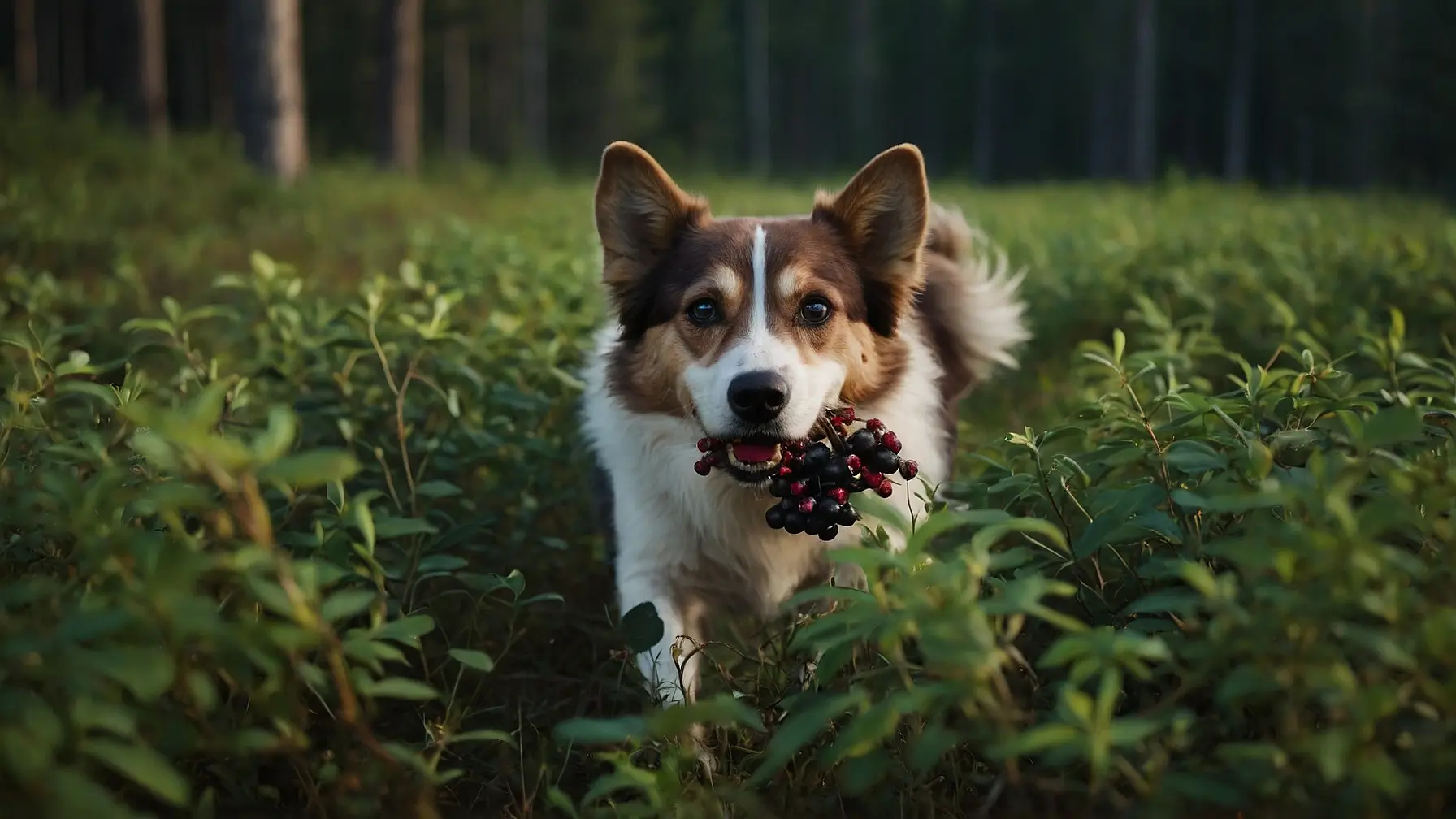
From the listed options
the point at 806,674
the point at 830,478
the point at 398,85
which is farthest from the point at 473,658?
the point at 398,85

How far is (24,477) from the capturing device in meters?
2.40

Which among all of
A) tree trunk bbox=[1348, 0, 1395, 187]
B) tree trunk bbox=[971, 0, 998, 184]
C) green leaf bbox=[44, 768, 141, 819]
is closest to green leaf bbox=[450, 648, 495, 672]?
green leaf bbox=[44, 768, 141, 819]

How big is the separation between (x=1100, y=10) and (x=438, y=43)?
22.3 meters

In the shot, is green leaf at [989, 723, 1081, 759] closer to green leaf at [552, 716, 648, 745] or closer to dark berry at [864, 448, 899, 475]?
green leaf at [552, 716, 648, 745]

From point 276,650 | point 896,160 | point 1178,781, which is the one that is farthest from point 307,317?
point 1178,781

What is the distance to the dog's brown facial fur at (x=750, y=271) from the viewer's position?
129 inches

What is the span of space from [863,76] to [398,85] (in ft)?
97.9

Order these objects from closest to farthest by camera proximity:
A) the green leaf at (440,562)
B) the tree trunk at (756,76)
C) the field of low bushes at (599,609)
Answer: the field of low bushes at (599,609) → the green leaf at (440,562) → the tree trunk at (756,76)

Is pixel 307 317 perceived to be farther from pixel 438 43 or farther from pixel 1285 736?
pixel 438 43

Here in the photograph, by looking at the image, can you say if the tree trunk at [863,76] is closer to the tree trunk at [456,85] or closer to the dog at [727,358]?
the tree trunk at [456,85]

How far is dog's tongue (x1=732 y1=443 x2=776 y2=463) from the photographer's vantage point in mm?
2967

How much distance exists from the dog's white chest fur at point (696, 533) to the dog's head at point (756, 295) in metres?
0.11

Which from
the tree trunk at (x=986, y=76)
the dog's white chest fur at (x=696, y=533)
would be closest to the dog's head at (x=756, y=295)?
the dog's white chest fur at (x=696, y=533)

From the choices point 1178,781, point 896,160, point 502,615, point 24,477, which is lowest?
point 502,615
